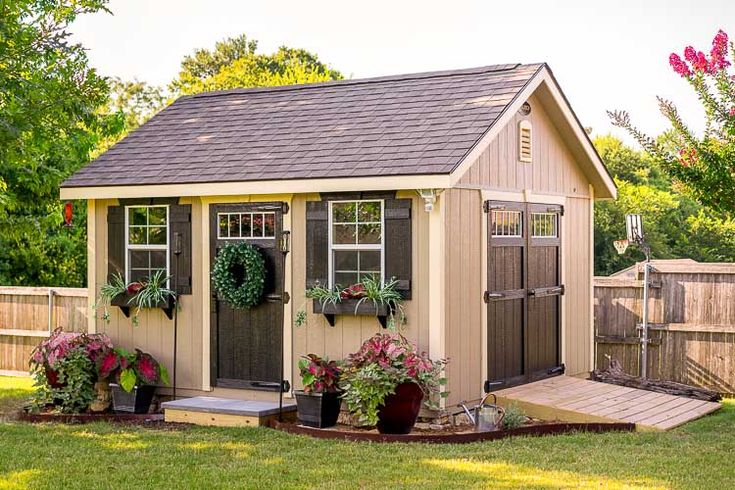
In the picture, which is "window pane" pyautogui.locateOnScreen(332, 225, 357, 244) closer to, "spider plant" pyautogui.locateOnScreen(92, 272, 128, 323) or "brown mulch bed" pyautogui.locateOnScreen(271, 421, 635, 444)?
"brown mulch bed" pyautogui.locateOnScreen(271, 421, 635, 444)

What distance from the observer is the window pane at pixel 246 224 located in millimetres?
11258

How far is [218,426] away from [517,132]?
4.38m

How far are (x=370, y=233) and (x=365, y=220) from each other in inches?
5.4

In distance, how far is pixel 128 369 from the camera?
11281 millimetres

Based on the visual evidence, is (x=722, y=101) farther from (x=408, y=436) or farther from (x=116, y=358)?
(x=116, y=358)

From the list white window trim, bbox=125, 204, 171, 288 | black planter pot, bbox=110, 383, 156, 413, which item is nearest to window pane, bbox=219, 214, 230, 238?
white window trim, bbox=125, 204, 171, 288

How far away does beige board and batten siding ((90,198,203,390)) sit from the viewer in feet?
38.0

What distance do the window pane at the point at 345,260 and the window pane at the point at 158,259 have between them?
216 centimetres

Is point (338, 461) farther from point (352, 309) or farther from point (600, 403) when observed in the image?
point (600, 403)

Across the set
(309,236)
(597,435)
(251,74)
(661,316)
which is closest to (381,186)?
(309,236)

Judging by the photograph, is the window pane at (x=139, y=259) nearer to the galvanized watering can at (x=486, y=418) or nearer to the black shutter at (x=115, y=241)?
the black shutter at (x=115, y=241)

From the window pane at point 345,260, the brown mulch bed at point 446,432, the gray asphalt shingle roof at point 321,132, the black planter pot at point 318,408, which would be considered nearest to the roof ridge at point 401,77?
the gray asphalt shingle roof at point 321,132

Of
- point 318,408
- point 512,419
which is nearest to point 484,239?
point 512,419

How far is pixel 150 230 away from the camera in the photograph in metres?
11.9
